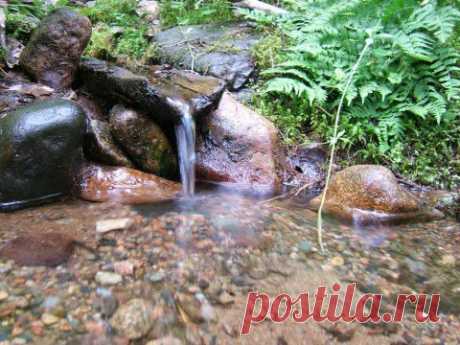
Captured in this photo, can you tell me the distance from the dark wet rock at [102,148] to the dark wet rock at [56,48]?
0.86 meters

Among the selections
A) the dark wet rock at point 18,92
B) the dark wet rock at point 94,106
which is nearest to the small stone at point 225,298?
the dark wet rock at point 94,106

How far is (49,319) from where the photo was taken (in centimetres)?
151

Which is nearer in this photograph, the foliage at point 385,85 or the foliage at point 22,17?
the foliage at point 385,85

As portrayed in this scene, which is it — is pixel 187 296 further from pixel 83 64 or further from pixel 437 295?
pixel 83 64

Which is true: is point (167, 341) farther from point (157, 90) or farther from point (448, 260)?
point (157, 90)

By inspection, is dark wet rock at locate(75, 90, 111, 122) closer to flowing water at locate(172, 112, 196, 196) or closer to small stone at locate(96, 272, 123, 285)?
flowing water at locate(172, 112, 196, 196)

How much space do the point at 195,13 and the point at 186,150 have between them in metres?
3.55

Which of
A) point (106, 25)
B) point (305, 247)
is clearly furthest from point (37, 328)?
point (106, 25)

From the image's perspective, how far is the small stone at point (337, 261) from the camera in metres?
2.18

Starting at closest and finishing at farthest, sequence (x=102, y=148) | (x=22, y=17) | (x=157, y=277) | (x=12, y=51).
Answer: (x=157, y=277), (x=102, y=148), (x=12, y=51), (x=22, y=17)

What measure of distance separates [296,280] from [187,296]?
1.96 ft

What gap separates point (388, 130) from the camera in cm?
366

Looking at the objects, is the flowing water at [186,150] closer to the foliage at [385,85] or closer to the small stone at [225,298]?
the foliage at [385,85]

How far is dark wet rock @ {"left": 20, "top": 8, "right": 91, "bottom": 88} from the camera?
3.69 meters
